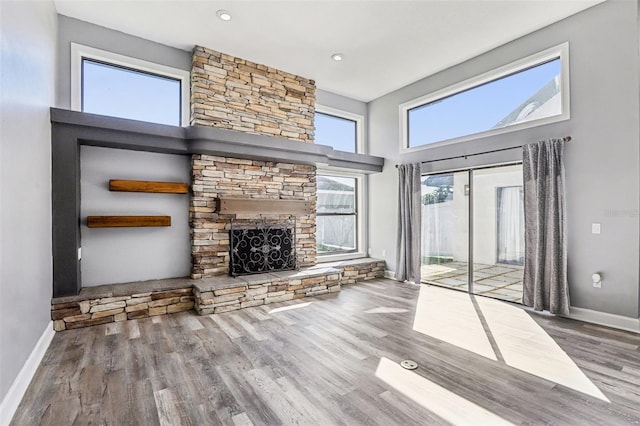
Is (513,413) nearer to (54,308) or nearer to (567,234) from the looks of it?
(567,234)

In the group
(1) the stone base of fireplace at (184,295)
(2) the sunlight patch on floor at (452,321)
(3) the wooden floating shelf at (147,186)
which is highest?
(3) the wooden floating shelf at (147,186)

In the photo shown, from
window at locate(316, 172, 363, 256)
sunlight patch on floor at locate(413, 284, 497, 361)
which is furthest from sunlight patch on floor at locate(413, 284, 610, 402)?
window at locate(316, 172, 363, 256)

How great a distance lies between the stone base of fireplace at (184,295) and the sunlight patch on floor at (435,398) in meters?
2.26

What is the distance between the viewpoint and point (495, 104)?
15.7 feet

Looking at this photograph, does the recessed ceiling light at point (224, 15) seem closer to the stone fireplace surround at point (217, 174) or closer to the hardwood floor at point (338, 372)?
the stone fireplace surround at point (217, 174)

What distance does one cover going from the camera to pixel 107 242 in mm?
4129

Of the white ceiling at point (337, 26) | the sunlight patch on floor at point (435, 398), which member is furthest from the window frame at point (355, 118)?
the sunlight patch on floor at point (435, 398)

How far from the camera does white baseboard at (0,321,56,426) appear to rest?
1897mm

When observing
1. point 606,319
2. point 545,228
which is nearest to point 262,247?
point 545,228

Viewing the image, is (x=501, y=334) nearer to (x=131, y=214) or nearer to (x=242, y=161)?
(x=242, y=161)

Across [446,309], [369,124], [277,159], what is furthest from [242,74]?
[446,309]

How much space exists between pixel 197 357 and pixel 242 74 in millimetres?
4108

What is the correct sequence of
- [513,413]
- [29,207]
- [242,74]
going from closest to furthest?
[513,413]
[29,207]
[242,74]

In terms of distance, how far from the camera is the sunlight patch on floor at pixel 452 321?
10.1 feet
